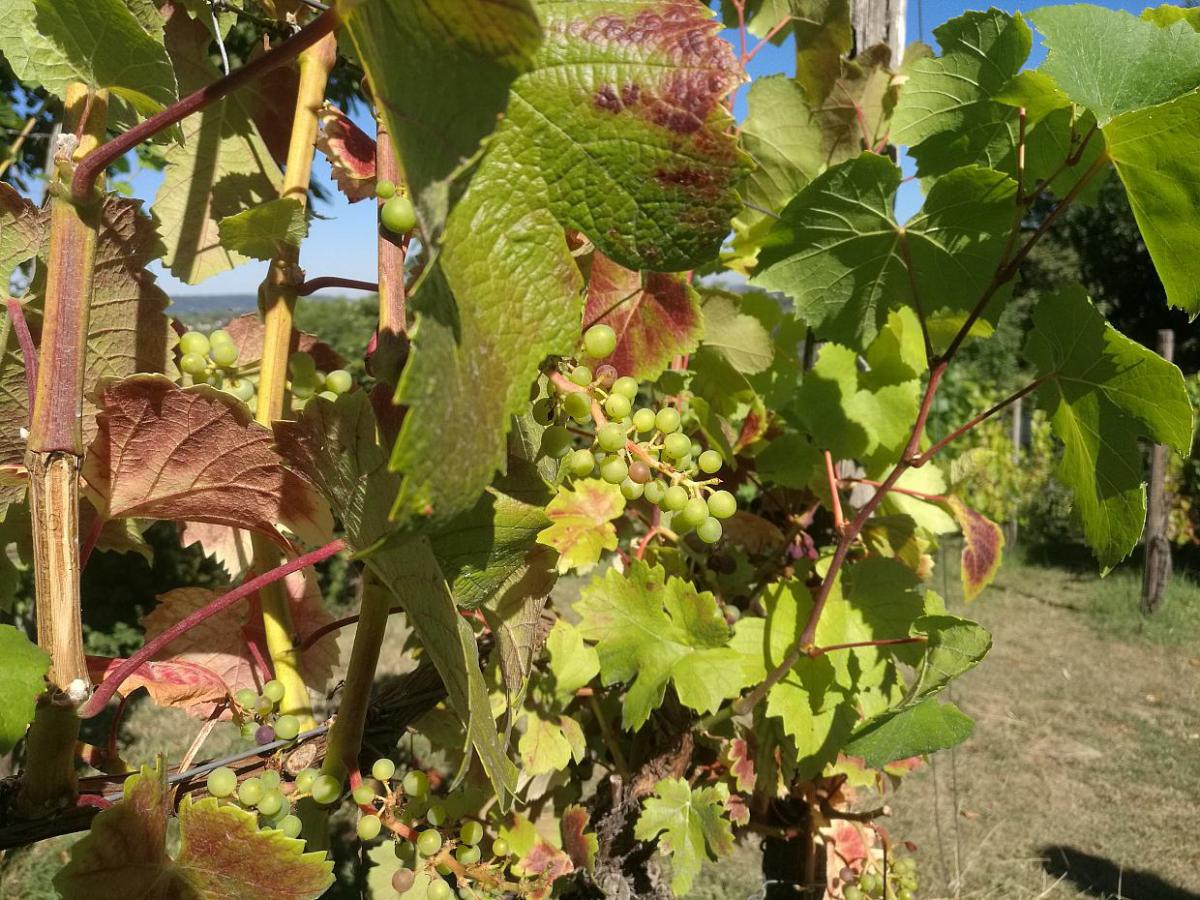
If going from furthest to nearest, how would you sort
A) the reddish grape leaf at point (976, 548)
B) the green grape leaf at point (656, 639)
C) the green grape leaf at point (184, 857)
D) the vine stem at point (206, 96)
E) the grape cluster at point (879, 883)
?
the grape cluster at point (879, 883) < the reddish grape leaf at point (976, 548) < the green grape leaf at point (656, 639) < the green grape leaf at point (184, 857) < the vine stem at point (206, 96)

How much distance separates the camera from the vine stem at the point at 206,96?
1.17ft

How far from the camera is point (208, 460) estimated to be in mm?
602

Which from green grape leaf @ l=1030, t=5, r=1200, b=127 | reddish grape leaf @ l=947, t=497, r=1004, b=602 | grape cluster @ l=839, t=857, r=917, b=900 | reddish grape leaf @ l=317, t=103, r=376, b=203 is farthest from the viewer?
grape cluster @ l=839, t=857, r=917, b=900

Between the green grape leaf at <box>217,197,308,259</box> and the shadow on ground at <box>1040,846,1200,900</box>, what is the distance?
390 cm

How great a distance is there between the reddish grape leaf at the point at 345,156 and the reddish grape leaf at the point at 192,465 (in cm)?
23

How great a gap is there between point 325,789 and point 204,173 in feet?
2.00

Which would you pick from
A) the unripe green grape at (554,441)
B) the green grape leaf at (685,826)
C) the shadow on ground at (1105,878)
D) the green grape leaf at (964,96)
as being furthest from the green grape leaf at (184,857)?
the shadow on ground at (1105,878)

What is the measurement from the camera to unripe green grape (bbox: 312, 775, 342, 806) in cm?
57

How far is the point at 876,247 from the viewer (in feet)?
3.42

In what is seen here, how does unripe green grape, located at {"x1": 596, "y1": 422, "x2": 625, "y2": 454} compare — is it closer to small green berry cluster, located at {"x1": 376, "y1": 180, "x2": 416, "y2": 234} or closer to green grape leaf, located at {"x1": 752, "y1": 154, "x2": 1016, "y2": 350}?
small green berry cluster, located at {"x1": 376, "y1": 180, "x2": 416, "y2": 234}

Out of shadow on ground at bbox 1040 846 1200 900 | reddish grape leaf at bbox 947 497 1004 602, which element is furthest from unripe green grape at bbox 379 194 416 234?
shadow on ground at bbox 1040 846 1200 900

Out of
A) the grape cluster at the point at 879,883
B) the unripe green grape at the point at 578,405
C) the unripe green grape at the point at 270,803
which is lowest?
the grape cluster at the point at 879,883

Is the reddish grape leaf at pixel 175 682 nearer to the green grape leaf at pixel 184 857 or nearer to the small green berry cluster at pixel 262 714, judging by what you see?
the small green berry cluster at pixel 262 714

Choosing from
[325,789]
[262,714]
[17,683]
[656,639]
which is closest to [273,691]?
[262,714]
